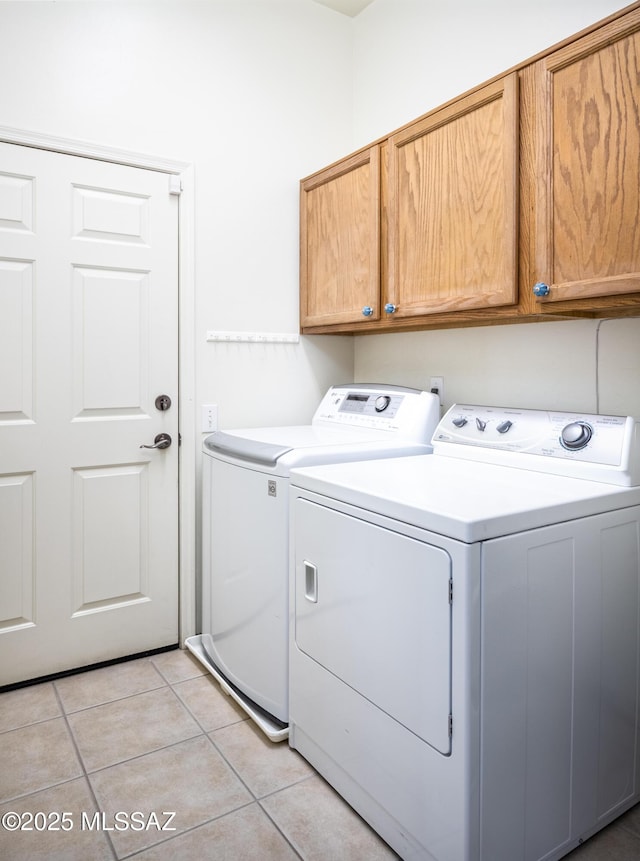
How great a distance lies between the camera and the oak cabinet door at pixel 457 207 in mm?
1624

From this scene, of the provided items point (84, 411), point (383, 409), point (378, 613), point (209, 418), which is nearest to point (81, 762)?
point (378, 613)

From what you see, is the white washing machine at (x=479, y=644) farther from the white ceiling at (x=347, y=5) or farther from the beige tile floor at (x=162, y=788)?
the white ceiling at (x=347, y=5)

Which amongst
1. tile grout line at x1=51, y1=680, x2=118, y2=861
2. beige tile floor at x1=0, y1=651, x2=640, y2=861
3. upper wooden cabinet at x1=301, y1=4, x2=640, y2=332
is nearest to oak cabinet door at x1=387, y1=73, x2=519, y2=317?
upper wooden cabinet at x1=301, y1=4, x2=640, y2=332

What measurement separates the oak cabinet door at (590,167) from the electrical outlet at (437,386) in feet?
2.64

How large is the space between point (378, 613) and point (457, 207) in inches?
49.5

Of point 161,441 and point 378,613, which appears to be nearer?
point 378,613

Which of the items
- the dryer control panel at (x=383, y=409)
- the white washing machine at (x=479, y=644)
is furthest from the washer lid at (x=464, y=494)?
the dryer control panel at (x=383, y=409)

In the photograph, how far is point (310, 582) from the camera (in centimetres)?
162

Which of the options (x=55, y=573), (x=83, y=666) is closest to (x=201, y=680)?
(x=83, y=666)

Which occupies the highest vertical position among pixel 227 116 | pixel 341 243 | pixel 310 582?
pixel 227 116

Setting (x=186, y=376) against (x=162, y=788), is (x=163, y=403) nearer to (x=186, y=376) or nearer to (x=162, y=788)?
(x=186, y=376)

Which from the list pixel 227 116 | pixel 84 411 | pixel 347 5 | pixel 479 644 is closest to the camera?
pixel 479 644

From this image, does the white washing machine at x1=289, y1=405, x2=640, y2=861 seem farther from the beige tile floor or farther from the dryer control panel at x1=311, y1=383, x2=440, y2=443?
the dryer control panel at x1=311, y1=383, x2=440, y2=443

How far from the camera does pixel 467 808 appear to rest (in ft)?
3.70
